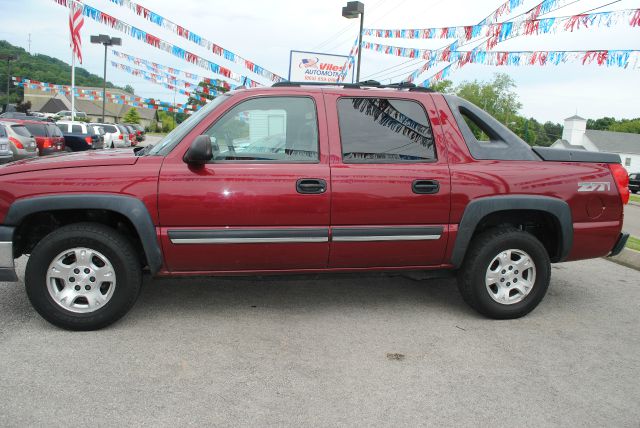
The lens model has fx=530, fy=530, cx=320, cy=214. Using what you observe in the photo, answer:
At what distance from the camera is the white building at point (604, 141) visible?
2975 inches

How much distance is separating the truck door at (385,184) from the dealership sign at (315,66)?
56.7 feet

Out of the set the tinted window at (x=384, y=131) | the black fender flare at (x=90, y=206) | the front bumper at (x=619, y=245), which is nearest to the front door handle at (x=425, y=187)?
the tinted window at (x=384, y=131)

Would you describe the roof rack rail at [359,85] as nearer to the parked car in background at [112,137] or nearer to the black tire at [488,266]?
the black tire at [488,266]

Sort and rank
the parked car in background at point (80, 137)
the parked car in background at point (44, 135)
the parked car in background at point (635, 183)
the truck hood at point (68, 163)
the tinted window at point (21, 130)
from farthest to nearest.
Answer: the parked car in background at point (635, 183) → the parked car in background at point (80, 137) → the parked car in background at point (44, 135) → the tinted window at point (21, 130) → the truck hood at point (68, 163)

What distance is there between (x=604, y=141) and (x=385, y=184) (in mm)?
85791

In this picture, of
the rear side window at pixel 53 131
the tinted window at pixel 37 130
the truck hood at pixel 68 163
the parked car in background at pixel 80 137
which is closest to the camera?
the truck hood at pixel 68 163

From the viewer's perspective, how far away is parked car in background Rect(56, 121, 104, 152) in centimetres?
2161

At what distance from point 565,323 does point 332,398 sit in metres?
2.35

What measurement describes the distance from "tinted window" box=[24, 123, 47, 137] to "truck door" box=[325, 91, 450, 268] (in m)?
16.9

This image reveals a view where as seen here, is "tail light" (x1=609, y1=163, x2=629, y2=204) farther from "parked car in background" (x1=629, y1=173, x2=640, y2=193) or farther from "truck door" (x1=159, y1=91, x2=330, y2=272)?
"parked car in background" (x1=629, y1=173, x2=640, y2=193)

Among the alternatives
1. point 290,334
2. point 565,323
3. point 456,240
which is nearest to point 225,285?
point 290,334

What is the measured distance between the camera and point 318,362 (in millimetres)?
3377

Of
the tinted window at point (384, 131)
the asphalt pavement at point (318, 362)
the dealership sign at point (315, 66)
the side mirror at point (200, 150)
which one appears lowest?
the asphalt pavement at point (318, 362)

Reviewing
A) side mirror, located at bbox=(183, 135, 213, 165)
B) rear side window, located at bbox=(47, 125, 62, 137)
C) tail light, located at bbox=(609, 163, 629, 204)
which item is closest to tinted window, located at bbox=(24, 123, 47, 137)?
rear side window, located at bbox=(47, 125, 62, 137)
